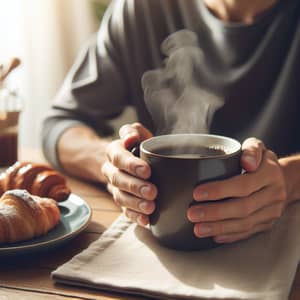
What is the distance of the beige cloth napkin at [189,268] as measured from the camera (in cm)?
67

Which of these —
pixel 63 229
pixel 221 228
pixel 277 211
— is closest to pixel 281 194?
pixel 277 211

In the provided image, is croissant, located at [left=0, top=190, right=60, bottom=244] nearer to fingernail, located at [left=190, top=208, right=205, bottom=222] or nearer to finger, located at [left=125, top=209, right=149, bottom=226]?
finger, located at [left=125, top=209, right=149, bottom=226]

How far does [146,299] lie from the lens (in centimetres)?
67

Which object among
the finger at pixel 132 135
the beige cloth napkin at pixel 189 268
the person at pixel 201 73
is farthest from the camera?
the person at pixel 201 73

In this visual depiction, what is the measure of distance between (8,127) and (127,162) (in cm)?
48

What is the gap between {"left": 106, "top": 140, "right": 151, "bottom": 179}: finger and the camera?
2.47 feet

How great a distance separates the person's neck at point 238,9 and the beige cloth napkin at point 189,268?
72 cm

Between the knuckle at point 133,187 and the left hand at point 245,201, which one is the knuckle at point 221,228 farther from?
the knuckle at point 133,187

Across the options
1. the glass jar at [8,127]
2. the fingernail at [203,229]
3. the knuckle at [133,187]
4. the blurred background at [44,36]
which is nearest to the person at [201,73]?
the glass jar at [8,127]

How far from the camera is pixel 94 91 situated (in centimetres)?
142

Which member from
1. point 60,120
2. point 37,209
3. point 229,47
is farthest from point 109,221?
point 229,47

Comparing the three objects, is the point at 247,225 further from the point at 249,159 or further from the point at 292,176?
the point at 292,176

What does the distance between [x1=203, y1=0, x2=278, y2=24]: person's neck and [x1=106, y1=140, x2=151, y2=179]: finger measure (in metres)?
0.65

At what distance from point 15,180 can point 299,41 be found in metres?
0.79
